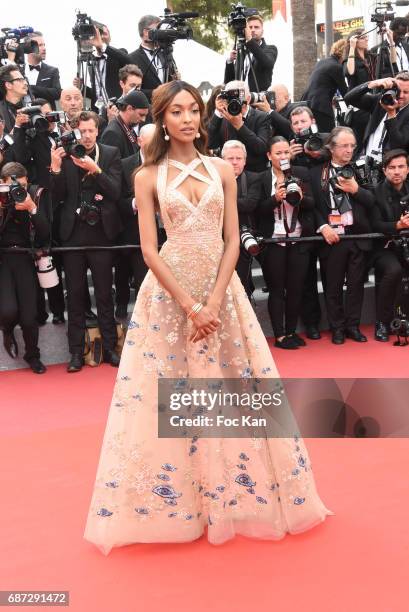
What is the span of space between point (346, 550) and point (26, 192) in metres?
3.52

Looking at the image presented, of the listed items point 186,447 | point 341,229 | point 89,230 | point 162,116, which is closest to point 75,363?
point 89,230

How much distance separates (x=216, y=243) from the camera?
3146 millimetres

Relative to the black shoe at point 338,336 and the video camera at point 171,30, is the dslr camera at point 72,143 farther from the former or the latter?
the black shoe at point 338,336

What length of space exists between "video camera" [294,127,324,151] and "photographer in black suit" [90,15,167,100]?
1821mm

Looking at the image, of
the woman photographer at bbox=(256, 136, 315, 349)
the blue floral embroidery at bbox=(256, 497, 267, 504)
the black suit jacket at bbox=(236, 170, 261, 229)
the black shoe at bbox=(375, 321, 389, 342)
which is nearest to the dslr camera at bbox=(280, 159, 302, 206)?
the woman photographer at bbox=(256, 136, 315, 349)

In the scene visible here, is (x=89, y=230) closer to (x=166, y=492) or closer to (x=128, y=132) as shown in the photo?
(x=128, y=132)

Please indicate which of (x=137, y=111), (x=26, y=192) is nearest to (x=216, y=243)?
(x=26, y=192)

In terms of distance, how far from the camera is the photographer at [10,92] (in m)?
6.40

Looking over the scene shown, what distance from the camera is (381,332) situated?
21.1ft

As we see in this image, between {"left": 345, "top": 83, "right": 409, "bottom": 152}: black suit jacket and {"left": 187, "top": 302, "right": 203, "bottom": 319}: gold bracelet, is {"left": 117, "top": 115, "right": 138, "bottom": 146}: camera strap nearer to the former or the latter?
{"left": 345, "top": 83, "right": 409, "bottom": 152}: black suit jacket

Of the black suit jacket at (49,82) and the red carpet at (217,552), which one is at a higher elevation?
the black suit jacket at (49,82)

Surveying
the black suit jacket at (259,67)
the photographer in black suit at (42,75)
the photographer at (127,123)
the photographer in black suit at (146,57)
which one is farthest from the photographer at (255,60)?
the photographer in black suit at (42,75)

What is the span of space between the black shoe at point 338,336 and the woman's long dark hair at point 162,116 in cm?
346

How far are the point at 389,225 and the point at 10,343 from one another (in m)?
3.11
